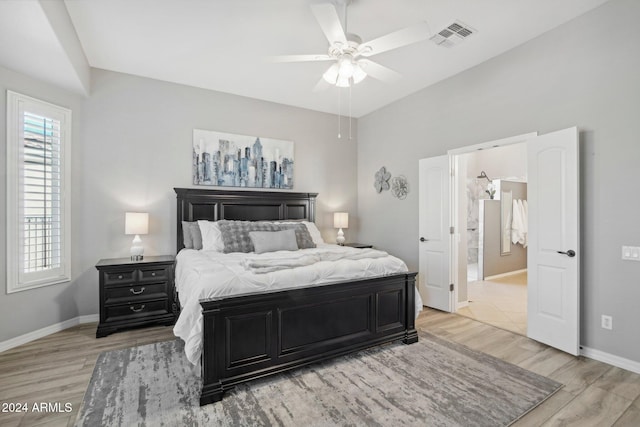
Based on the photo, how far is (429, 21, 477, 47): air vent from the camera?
294 centimetres

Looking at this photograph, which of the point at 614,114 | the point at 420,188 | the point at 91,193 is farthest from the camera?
the point at 420,188

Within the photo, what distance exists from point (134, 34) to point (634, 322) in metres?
5.33

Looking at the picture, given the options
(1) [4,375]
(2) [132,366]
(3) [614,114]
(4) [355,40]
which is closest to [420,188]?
(3) [614,114]

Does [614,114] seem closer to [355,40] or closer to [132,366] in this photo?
[355,40]

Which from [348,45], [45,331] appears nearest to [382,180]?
[348,45]

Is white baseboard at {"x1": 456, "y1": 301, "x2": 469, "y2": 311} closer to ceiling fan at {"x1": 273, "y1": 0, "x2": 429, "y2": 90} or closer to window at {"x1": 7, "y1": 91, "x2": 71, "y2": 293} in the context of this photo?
ceiling fan at {"x1": 273, "y1": 0, "x2": 429, "y2": 90}

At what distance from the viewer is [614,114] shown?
8.75ft

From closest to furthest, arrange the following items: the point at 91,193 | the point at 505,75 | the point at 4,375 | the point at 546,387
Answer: the point at 546,387 → the point at 4,375 → the point at 505,75 → the point at 91,193

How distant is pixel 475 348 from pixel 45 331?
4564 millimetres

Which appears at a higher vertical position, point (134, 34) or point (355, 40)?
point (134, 34)

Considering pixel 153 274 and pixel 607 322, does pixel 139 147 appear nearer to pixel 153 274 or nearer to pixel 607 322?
pixel 153 274

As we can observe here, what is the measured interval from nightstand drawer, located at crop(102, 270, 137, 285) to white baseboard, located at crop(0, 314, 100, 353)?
32.2 inches

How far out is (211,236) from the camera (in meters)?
3.77

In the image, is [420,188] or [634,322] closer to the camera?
[634,322]
